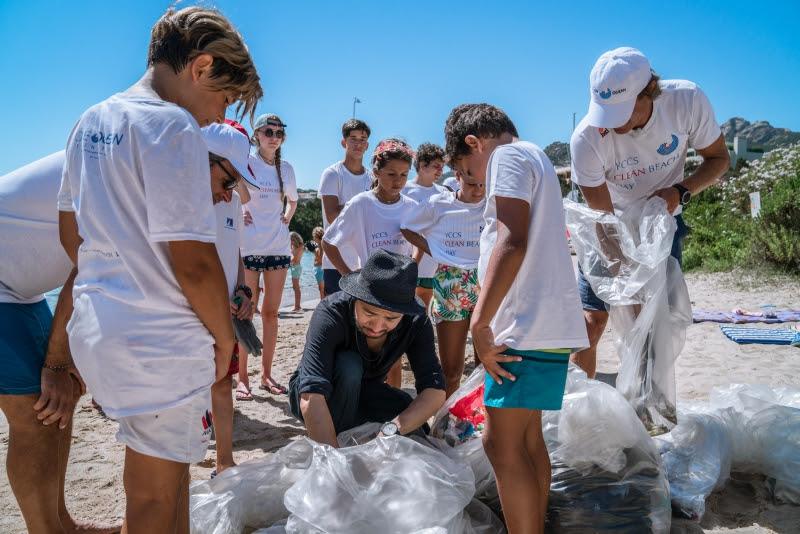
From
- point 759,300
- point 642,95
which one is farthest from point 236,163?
point 759,300

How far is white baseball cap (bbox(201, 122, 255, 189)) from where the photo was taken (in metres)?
1.81

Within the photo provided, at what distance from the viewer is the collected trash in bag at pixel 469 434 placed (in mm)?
2145

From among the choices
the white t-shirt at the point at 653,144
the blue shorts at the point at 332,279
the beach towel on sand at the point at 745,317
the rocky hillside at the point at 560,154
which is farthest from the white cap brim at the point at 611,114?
the rocky hillside at the point at 560,154

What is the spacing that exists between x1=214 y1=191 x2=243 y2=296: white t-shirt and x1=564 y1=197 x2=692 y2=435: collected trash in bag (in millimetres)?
1530

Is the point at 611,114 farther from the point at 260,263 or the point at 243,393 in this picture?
the point at 243,393

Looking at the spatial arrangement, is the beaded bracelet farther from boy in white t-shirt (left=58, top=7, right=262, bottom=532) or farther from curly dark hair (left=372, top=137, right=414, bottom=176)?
curly dark hair (left=372, top=137, right=414, bottom=176)

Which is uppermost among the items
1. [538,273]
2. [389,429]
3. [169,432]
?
[538,273]

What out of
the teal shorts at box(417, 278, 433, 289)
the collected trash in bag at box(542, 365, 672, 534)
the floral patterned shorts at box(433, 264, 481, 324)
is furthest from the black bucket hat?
the teal shorts at box(417, 278, 433, 289)

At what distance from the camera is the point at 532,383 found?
5.73ft

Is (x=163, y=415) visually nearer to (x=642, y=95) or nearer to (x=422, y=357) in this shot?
(x=422, y=357)

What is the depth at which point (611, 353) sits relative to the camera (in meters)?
4.97

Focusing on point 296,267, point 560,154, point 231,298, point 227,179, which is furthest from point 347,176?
point 560,154

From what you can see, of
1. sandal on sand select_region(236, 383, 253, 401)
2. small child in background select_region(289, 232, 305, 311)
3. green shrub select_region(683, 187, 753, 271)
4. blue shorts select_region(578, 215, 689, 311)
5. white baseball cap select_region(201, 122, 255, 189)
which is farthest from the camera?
small child in background select_region(289, 232, 305, 311)

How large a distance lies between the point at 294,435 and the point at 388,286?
1.29m
